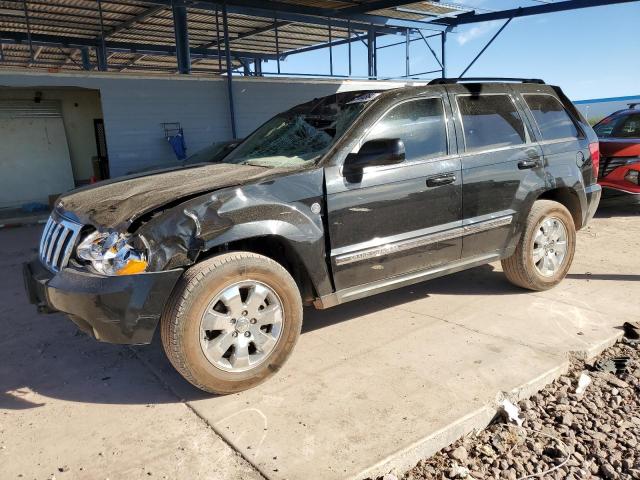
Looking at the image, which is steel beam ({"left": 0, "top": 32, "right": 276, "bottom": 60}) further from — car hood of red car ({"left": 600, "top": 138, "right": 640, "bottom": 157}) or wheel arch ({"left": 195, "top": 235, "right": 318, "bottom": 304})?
wheel arch ({"left": 195, "top": 235, "right": 318, "bottom": 304})

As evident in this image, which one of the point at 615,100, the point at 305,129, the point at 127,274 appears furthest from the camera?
the point at 615,100

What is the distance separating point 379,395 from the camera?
3.15 metres

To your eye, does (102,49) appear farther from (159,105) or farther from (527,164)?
(527,164)

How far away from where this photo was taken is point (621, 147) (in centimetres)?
798

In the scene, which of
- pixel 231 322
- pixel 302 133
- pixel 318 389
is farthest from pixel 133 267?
pixel 302 133

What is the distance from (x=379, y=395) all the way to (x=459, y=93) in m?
2.56

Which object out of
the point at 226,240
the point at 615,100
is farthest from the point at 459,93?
the point at 615,100

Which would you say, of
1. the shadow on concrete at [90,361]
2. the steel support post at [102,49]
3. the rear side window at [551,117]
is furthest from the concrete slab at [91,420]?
the steel support post at [102,49]

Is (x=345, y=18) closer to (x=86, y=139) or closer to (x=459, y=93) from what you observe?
(x=86, y=139)

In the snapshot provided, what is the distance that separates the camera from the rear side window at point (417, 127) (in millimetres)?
3871

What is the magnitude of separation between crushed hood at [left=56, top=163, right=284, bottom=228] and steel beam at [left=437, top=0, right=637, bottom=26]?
9.99 m

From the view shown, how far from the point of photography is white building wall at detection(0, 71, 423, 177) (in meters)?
11.1

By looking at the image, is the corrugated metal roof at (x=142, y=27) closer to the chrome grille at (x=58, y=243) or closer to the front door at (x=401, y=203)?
the chrome grille at (x=58, y=243)

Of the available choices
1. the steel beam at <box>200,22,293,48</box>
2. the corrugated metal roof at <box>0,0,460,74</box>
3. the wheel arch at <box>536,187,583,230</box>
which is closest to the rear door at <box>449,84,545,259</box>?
the wheel arch at <box>536,187,583,230</box>
